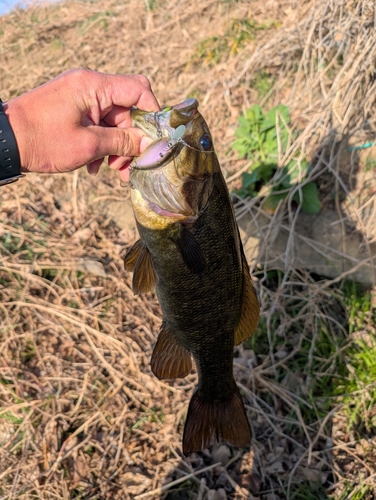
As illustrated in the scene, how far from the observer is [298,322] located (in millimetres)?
3674

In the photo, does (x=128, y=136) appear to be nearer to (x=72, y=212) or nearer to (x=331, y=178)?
(x=331, y=178)

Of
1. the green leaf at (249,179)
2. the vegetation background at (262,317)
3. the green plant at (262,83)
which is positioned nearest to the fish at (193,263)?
the vegetation background at (262,317)

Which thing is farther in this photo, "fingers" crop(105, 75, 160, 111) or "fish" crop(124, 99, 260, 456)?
"fingers" crop(105, 75, 160, 111)

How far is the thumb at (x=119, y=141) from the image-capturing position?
2.00 meters

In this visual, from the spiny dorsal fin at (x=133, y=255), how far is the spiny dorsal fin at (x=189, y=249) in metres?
0.25

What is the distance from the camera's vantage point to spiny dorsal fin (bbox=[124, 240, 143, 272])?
2094mm

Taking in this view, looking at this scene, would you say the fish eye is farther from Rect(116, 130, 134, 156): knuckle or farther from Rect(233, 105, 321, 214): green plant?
Rect(233, 105, 321, 214): green plant

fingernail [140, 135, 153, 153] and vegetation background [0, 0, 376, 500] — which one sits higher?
fingernail [140, 135, 153, 153]

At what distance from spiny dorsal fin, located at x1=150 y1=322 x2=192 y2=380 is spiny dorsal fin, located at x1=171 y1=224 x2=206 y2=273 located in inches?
19.2

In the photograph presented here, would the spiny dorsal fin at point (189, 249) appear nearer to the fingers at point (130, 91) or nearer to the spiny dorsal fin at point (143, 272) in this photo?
the spiny dorsal fin at point (143, 272)

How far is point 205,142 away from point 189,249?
46 centimetres

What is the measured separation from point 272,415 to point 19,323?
7.14ft

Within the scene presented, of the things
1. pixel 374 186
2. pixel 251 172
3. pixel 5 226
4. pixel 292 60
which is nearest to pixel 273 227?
pixel 251 172

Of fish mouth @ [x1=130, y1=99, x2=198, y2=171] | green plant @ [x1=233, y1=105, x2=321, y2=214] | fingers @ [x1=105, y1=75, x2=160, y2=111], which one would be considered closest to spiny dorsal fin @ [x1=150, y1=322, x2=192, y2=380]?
fish mouth @ [x1=130, y1=99, x2=198, y2=171]
